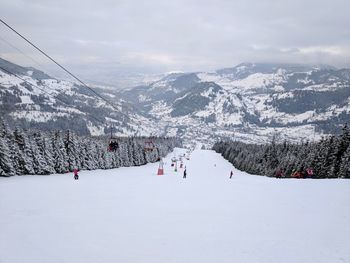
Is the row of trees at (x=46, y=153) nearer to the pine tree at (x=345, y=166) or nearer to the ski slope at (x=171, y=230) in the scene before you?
the ski slope at (x=171, y=230)

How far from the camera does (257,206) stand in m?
21.6

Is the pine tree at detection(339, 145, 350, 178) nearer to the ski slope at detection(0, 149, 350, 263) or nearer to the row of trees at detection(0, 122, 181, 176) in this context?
the ski slope at detection(0, 149, 350, 263)

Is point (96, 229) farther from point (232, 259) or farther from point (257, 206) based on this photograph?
point (257, 206)

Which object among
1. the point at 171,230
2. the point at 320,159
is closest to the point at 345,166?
the point at 320,159

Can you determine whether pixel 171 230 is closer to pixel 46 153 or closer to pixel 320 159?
pixel 46 153

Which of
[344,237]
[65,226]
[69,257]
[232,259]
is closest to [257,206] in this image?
[344,237]

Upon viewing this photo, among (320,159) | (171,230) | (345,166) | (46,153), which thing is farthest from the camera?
(320,159)

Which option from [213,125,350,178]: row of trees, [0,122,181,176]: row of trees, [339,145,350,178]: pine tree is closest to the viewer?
[0,122,181,176]: row of trees

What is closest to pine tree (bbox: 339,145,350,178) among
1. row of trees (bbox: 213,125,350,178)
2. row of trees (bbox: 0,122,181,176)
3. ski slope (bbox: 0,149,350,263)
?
row of trees (bbox: 213,125,350,178)

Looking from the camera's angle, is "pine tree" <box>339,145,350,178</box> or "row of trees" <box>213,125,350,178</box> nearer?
"pine tree" <box>339,145,350,178</box>

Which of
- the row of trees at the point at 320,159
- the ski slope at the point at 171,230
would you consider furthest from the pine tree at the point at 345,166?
the ski slope at the point at 171,230

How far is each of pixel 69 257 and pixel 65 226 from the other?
3984 mm

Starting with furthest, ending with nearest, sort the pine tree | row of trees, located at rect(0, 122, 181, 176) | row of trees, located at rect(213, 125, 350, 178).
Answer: row of trees, located at rect(213, 125, 350, 178) < the pine tree < row of trees, located at rect(0, 122, 181, 176)

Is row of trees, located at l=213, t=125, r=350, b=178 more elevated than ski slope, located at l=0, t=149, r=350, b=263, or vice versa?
ski slope, located at l=0, t=149, r=350, b=263
